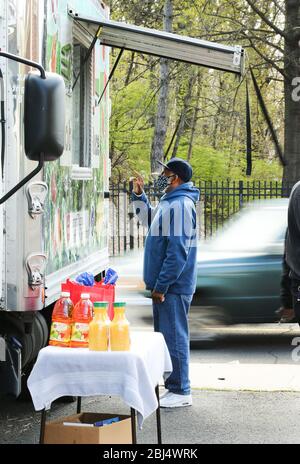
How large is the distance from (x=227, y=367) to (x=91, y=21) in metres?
3.65

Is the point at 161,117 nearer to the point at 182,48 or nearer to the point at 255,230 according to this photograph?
the point at 255,230

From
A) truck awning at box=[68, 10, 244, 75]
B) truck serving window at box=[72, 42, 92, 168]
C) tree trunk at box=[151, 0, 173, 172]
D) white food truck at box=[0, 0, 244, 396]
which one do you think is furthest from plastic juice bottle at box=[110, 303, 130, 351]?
tree trunk at box=[151, 0, 173, 172]

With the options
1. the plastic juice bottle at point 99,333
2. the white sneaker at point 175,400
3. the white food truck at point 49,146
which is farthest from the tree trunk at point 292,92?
the plastic juice bottle at point 99,333

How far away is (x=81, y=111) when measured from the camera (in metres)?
7.28

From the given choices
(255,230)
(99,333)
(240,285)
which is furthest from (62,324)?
(255,230)

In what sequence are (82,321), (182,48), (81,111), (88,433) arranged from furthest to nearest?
(81,111) < (182,48) < (82,321) < (88,433)

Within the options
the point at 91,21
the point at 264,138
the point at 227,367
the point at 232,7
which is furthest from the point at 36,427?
the point at 264,138

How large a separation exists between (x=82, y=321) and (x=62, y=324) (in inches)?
4.6

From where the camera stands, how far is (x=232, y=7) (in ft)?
67.5

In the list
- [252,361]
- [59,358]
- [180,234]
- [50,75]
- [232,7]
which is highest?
[232,7]

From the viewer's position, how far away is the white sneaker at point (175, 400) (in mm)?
6863

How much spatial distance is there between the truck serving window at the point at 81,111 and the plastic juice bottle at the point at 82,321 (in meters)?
2.13

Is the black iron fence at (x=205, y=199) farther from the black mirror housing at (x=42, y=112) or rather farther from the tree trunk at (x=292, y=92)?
the black mirror housing at (x=42, y=112)

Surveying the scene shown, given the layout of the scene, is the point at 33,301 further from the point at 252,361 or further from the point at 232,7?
the point at 232,7
